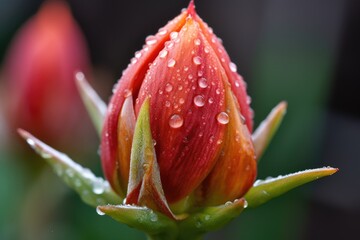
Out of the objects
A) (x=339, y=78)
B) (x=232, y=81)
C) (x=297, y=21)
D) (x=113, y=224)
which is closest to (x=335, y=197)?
(x=339, y=78)

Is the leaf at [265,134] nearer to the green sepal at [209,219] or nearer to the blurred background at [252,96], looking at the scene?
the green sepal at [209,219]

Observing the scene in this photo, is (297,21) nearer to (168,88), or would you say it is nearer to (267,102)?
(267,102)

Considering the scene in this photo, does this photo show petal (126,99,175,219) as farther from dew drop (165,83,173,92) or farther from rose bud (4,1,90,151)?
rose bud (4,1,90,151)

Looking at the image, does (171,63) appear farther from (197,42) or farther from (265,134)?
(265,134)

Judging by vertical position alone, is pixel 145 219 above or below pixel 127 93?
below

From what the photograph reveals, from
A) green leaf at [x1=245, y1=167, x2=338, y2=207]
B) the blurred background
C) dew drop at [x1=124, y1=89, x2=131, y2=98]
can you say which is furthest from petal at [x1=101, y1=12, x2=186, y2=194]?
the blurred background

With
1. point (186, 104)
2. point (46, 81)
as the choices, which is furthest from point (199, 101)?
point (46, 81)
